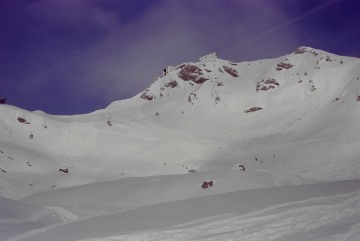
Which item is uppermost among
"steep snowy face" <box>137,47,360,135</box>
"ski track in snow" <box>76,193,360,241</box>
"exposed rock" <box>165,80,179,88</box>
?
"exposed rock" <box>165,80,179,88</box>

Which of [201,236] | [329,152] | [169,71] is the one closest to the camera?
[201,236]

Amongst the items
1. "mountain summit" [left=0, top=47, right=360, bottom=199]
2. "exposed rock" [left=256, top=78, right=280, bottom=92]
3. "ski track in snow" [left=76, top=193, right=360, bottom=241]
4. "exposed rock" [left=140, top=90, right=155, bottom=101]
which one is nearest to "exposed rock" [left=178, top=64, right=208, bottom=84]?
"mountain summit" [left=0, top=47, right=360, bottom=199]

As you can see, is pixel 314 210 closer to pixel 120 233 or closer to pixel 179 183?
pixel 120 233

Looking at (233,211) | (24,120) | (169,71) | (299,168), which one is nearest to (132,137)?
(24,120)

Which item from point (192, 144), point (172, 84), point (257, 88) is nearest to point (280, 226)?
point (192, 144)

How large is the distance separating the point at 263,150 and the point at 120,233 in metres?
30.7

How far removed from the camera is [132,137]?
47562 millimetres

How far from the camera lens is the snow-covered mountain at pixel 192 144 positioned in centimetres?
2400

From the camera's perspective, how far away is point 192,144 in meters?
44.2

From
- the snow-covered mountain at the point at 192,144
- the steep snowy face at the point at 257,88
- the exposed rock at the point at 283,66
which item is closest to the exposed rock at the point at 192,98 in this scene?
the steep snowy face at the point at 257,88

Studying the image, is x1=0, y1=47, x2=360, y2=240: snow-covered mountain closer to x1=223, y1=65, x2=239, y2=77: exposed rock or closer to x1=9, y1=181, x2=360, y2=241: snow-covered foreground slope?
x1=9, y1=181, x2=360, y2=241: snow-covered foreground slope

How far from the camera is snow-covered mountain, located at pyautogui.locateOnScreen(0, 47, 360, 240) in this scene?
78.7 ft

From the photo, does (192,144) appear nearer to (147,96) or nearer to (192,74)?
(147,96)

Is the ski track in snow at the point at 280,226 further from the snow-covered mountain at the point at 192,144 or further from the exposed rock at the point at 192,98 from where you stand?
the exposed rock at the point at 192,98
